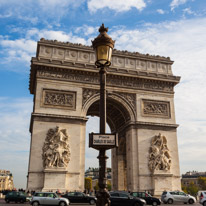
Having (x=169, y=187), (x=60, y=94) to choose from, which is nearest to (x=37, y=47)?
(x=60, y=94)

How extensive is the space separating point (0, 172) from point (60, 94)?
127 m

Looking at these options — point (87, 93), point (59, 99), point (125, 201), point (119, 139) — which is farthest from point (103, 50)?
point (119, 139)

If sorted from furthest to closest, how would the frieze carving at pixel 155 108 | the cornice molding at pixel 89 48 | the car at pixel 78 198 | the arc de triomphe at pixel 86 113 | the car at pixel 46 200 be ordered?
the frieze carving at pixel 155 108, the cornice molding at pixel 89 48, the arc de triomphe at pixel 86 113, the car at pixel 78 198, the car at pixel 46 200

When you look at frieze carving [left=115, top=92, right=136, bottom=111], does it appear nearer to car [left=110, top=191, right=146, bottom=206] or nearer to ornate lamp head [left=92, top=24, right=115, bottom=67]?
car [left=110, top=191, right=146, bottom=206]

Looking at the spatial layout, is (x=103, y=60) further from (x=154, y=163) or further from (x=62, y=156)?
(x=154, y=163)

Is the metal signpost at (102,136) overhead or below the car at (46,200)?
overhead

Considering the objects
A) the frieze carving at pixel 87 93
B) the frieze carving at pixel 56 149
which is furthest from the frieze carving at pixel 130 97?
the frieze carving at pixel 56 149

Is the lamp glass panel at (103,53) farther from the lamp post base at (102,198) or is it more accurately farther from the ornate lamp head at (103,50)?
the lamp post base at (102,198)

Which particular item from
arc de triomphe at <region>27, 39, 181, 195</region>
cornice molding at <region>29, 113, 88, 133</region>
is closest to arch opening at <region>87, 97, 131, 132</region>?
arc de triomphe at <region>27, 39, 181, 195</region>

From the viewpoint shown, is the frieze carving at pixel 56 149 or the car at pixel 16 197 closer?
the car at pixel 16 197

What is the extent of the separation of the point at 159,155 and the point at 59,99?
11.8 meters

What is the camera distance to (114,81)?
29.1 meters

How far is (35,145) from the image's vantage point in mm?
24625

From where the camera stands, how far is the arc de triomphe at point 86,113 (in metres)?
24.6
